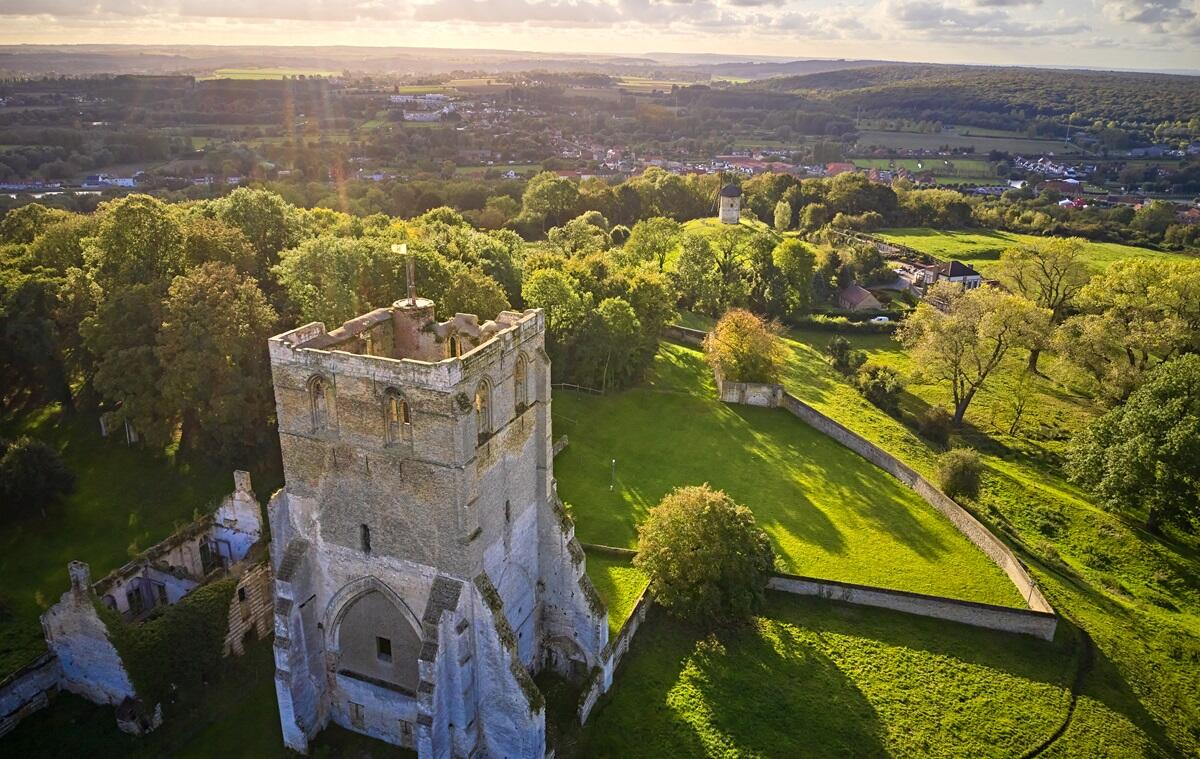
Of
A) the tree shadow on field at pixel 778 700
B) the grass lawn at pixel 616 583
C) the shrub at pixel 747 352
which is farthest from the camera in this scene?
the shrub at pixel 747 352

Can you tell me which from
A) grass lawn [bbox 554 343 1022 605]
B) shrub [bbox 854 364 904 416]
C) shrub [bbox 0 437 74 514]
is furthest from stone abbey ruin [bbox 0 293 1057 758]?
shrub [bbox 854 364 904 416]

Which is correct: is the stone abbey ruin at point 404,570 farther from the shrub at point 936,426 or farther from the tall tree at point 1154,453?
the shrub at point 936,426

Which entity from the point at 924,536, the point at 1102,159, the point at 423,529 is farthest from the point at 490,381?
the point at 1102,159

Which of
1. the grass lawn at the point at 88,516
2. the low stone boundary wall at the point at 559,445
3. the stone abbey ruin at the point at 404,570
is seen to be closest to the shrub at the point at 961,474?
the low stone boundary wall at the point at 559,445

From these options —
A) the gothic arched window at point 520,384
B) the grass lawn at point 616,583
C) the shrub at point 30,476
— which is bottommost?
the grass lawn at point 616,583

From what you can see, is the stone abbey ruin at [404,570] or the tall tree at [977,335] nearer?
the stone abbey ruin at [404,570]

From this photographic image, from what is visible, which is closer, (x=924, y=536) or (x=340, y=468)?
(x=340, y=468)

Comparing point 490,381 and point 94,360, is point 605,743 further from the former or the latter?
point 94,360

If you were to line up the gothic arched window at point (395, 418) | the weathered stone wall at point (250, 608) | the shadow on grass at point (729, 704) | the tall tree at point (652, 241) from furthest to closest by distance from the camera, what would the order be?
the tall tree at point (652, 241)
the weathered stone wall at point (250, 608)
the shadow on grass at point (729, 704)
the gothic arched window at point (395, 418)
